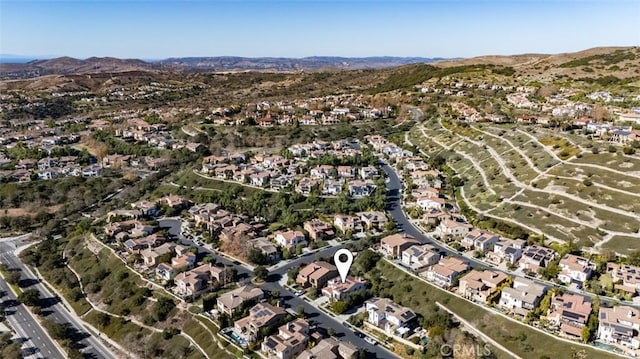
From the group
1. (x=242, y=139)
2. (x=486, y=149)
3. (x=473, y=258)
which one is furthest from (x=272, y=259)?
(x=242, y=139)

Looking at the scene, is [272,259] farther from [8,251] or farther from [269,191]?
[8,251]

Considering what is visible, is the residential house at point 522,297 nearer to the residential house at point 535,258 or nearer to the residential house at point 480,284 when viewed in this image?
the residential house at point 480,284

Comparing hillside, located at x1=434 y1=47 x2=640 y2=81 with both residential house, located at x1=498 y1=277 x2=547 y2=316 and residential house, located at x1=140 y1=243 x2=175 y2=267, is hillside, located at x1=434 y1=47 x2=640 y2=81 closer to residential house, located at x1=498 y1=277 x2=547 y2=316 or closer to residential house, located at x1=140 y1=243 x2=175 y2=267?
residential house, located at x1=498 y1=277 x2=547 y2=316

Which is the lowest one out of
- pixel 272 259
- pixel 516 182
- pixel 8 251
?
pixel 8 251

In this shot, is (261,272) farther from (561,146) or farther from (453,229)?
(561,146)

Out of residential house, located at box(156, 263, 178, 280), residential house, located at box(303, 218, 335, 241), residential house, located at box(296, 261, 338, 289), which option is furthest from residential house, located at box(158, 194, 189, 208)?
residential house, located at box(296, 261, 338, 289)

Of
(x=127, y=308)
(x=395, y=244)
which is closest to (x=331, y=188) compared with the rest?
(x=395, y=244)
